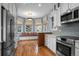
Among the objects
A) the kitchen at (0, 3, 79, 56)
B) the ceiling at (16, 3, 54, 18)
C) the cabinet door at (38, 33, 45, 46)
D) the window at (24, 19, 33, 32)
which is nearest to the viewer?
the kitchen at (0, 3, 79, 56)

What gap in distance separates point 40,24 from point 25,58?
9.04m

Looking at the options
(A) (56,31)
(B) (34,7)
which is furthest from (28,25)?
(A) (56,31)

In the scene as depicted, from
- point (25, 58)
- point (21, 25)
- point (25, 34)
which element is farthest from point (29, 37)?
point (25, 58)

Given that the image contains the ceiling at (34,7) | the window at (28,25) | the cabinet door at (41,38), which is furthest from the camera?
the window at (28,25)

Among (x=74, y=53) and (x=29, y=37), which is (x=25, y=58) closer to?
(x=74, y=53)

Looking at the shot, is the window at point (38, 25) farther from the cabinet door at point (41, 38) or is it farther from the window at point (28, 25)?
the cabinet door at point (41, 38)

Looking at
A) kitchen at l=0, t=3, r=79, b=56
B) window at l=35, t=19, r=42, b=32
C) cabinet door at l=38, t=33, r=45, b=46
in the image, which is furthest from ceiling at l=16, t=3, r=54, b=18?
window at l=35, t=19, r=42, b=32

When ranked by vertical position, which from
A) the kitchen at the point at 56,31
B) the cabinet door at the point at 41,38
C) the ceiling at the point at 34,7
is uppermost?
the ceiling at the point at 34,7

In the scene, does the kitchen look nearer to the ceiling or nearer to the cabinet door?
the cabinet door

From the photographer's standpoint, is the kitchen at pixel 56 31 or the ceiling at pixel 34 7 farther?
the ceiling at pixel 34 7

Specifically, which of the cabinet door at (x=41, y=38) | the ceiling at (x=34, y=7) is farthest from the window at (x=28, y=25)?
the cabinet door at (x=41, y=38)

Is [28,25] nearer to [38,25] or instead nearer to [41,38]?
[38,25]

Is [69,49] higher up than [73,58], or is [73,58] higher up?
[73,58]

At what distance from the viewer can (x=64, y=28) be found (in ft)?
12.6
